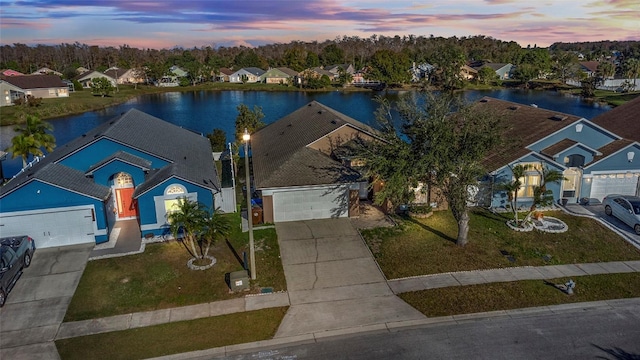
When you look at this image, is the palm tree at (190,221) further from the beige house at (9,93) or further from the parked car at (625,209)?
the beige house at (9,93)

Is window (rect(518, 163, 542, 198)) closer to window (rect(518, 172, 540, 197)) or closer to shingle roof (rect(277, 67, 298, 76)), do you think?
window (rect(518, 172, 540, 197))

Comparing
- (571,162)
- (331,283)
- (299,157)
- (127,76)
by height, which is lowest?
(331,283)

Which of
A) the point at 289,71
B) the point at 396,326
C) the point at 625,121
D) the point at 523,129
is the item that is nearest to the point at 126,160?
the point at 396,326

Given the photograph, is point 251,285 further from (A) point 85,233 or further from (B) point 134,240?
(A) point 85,233

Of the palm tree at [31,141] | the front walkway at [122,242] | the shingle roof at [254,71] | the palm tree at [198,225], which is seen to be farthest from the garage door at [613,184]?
the shingle roof at [254,71]

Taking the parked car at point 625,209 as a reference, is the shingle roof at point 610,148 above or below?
above

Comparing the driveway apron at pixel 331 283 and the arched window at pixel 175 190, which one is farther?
the arched window at pixel 175 190

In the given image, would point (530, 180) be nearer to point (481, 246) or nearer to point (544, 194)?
point (544, 194)
